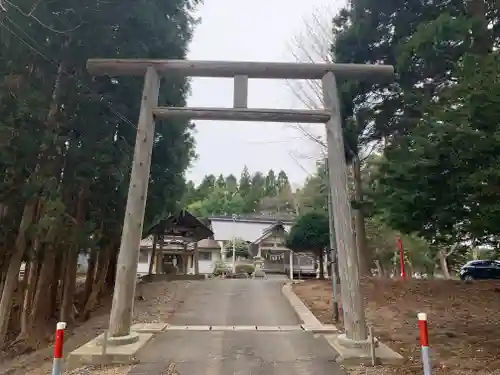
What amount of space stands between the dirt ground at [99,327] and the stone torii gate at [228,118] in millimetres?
1333

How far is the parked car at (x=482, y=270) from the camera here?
1762 cm

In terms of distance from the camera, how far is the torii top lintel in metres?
6.22

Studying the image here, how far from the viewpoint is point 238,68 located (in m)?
6.25

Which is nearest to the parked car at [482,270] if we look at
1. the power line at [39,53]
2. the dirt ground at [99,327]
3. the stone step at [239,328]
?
the dirt ground at [99,327]

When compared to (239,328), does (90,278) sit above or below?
above

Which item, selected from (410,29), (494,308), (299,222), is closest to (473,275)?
(299,222)

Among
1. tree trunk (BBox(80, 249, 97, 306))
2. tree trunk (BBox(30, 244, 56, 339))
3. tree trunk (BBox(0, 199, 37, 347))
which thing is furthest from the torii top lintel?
tree trunk (BBox(80, 249, 97, 306))

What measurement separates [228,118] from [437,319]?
603cm

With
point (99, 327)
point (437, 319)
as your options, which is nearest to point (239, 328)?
point (99, 327)

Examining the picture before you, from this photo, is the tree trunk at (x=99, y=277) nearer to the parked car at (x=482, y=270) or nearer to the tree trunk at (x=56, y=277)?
the tree trunk at (x=56, y=277)

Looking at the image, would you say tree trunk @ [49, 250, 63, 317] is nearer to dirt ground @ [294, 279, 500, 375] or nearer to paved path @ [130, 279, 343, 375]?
paved path @ [130, 279, 343, 375]

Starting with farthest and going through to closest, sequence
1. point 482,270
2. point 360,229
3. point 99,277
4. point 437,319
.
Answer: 1. point 482,270
2. point 360,229
3. point 99,277
4. point 437,319

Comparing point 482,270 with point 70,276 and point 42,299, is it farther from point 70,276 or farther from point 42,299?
point 42,299

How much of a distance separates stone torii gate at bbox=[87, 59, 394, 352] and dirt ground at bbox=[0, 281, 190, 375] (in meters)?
1.33
